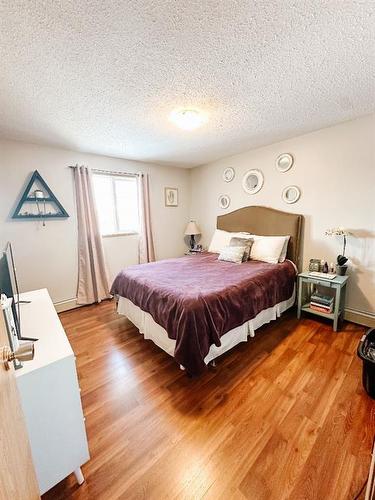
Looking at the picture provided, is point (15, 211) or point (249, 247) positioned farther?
point (249, 247)

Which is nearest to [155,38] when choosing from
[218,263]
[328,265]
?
[218,263]

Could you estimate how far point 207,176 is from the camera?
4.12m

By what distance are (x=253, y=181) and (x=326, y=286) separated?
1829 mm

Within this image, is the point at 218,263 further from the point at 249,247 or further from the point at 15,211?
the point at 15,211

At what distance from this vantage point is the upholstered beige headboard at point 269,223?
2.90 m

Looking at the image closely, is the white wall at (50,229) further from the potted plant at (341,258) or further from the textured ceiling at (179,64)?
the potted plant at (341,258)

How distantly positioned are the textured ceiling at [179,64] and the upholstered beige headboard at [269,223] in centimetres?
112

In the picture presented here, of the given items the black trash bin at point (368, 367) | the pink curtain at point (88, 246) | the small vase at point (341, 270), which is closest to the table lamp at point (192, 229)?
the pink curtain at point (88, 246)

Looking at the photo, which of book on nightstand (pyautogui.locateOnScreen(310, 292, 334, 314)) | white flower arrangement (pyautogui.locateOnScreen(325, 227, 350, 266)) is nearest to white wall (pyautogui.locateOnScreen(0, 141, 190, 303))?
book on nightstand (pyautogui.locateOnScreen(310, 292, 334, 314))

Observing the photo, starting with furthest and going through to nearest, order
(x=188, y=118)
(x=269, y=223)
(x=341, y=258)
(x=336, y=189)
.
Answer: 1. (x=269, y=223)
2. (x=336, y=189)
3. (x=341, y=258)
4. (x=188, y=118)

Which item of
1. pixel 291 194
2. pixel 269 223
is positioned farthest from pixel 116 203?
pixel 291 194

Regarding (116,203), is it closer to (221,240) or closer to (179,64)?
(221,240)

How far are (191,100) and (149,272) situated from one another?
5.71ft

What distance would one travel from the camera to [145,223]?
151 inches
